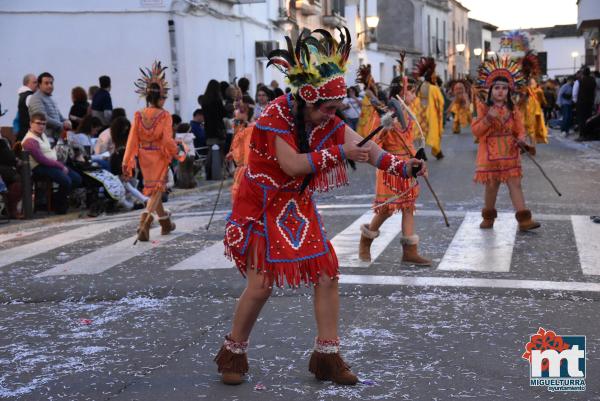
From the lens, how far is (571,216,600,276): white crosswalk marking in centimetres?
797

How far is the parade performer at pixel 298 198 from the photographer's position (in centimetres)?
489

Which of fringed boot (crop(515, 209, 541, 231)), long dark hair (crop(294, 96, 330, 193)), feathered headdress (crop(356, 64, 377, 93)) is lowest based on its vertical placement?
fringed boot (crop(515, 209, 541, 231))

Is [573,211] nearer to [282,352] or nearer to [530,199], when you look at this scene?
[530,199]

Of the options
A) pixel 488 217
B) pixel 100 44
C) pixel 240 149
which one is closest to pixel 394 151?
pixel 488 217

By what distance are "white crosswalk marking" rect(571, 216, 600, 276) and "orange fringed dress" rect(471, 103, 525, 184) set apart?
94 cm

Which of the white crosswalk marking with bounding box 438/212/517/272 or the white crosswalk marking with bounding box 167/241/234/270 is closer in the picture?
the white crosswalk marking with bounding box 438/212/517/272

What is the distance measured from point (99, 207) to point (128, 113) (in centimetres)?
974

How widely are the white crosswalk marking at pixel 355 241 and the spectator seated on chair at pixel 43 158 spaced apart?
4511mm

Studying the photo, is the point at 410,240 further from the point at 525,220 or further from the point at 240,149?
the point at 240,149

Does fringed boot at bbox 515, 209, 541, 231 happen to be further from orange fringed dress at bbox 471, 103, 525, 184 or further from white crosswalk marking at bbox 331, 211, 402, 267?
white crosswalk marking at bbox 331, 211, 402, 267

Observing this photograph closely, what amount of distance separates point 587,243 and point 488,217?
1.29m


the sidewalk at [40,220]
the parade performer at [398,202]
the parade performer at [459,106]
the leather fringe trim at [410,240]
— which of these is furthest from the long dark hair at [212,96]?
the parade performer at [459,106]

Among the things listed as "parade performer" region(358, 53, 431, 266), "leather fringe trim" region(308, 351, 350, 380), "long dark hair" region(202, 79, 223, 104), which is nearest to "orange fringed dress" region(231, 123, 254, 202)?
"parade performer" region(358, 53, 431, 266)

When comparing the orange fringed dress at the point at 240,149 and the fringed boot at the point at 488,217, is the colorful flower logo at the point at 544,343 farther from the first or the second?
the orange fringed dress at the point at 240,149
